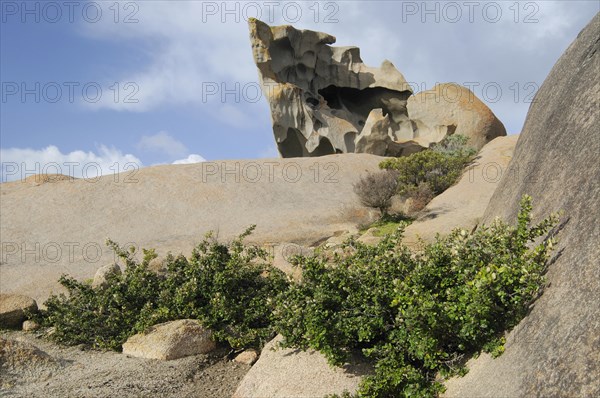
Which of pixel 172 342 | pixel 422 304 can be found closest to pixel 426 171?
pixel 172 342

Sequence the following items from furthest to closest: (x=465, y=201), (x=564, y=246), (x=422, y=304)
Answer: (x=465, y=201), (x=422, y=304), (x=564, y=246)

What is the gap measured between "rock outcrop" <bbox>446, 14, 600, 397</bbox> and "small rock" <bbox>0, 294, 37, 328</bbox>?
10152 mm

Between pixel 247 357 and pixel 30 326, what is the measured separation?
5.82 metres

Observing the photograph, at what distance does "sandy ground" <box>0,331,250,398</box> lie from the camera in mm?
8023

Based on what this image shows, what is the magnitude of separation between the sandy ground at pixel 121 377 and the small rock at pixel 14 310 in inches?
144

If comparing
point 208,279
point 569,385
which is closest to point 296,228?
point 208,279

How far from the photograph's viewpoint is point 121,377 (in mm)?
8469

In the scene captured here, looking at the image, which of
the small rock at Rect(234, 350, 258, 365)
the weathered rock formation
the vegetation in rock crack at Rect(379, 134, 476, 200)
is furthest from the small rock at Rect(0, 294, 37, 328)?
the weathered rock formation

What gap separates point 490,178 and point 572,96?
1562cm

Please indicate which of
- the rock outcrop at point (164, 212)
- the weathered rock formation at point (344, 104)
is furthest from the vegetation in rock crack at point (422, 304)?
the weathered rock formation at point (344, 104)

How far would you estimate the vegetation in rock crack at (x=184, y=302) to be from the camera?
990cm

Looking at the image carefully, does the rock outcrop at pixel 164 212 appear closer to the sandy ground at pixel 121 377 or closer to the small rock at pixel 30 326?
the small rock at pixel 30 326

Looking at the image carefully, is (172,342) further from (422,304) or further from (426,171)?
(426,171)

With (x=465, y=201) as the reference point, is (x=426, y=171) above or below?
above
